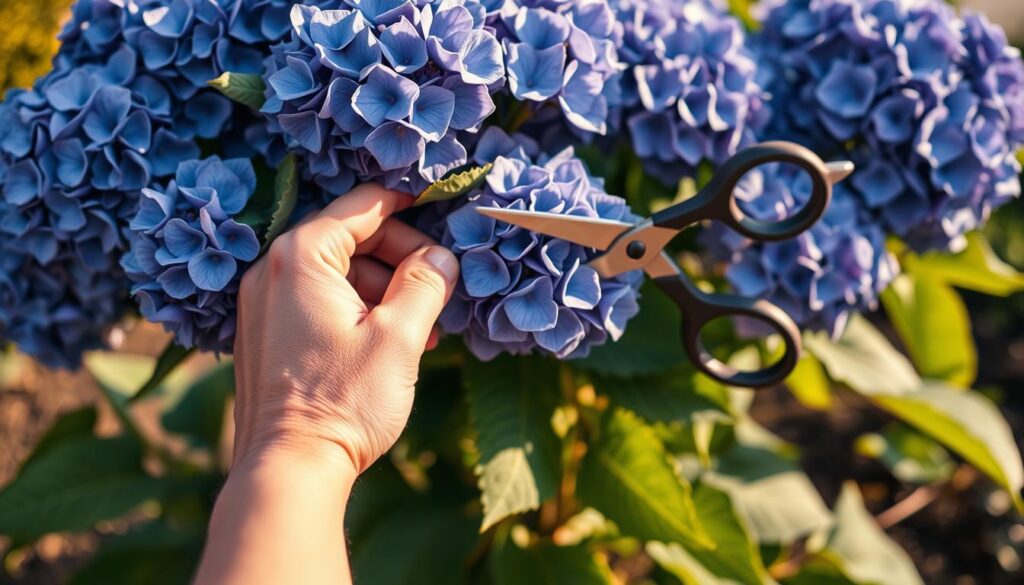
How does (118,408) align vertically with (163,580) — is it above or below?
above

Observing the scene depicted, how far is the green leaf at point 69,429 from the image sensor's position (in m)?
1.84

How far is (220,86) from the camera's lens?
961mm

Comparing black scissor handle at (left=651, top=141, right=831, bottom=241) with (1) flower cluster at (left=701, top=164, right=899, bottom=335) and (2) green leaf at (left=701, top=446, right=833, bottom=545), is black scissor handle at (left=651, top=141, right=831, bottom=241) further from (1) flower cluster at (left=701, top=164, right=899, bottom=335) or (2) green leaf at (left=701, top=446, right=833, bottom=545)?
(2) green leaf at (left=701, top=446, right=833, bottom=545)

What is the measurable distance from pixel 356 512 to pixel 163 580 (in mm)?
398

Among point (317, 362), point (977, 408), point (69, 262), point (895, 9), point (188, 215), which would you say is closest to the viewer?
point (317, 362)

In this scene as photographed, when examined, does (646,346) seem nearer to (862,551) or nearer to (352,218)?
(352,218)

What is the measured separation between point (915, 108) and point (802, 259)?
0.25m

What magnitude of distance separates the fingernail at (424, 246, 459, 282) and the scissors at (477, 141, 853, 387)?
6 cm

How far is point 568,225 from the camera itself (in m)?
1.00

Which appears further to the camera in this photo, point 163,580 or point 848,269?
point 163,580

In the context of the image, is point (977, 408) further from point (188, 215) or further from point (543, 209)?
point (188, 215)

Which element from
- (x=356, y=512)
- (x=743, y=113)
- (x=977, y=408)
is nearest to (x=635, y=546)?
(x=356, y=512)

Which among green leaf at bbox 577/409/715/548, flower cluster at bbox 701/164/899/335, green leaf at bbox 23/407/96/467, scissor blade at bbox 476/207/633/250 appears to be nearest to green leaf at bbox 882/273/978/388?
flower cluster at bbox 701/164/899/335

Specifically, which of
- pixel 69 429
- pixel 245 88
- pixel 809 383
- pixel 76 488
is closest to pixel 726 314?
pixel 245 88
